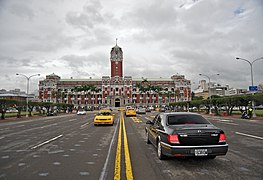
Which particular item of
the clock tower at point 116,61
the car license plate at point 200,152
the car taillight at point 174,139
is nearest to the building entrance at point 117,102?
the clock tower at point 116,61

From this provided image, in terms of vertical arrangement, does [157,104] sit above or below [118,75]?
below

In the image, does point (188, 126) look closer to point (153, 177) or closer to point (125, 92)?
point (153, 177)

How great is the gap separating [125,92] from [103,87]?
1289 centimetres

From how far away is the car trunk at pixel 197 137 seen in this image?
6.13 meters

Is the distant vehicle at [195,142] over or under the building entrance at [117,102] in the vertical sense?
under

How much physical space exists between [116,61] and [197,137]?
5037 inches

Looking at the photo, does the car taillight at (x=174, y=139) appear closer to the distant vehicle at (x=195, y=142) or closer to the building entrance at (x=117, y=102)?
the distant vehicle at (x=195, y=142)

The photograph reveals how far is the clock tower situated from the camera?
132m

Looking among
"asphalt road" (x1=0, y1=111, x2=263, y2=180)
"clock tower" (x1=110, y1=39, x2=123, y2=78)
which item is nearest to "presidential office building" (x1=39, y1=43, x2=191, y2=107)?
"clock tower" (x1=110, y1=39, x2=123, y2=78)

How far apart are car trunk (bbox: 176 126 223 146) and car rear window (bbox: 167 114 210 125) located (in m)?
1.05

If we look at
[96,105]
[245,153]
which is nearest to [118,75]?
[96,105]

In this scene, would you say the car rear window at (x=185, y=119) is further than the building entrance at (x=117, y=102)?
No

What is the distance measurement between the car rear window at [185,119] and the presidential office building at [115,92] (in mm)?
116796

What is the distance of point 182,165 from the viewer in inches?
257
